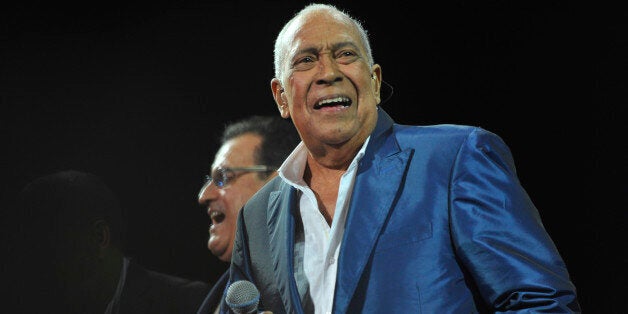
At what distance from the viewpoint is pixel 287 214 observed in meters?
1.87

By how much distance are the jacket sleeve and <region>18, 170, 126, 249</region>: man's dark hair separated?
2097mm

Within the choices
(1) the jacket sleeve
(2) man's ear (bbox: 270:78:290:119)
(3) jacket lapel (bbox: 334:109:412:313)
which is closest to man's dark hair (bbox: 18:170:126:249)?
(2) man's ear (bbox: 270:78:290:119)

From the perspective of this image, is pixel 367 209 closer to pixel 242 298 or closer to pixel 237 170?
pixel 242 298

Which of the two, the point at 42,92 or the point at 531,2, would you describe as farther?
the point at 42,92

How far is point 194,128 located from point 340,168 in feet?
5.07

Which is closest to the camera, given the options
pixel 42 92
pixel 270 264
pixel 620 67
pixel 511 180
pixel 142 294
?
pixel 511 180

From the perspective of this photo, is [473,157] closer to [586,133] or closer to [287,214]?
[287,214]

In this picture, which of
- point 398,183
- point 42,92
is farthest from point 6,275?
point 398,183

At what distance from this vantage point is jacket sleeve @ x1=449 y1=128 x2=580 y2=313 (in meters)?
1.42

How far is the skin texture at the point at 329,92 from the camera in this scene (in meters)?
1.84

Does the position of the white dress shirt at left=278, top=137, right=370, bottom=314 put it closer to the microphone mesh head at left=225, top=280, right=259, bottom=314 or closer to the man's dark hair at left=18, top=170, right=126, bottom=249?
the microphone mesh head at left=225, top=280, right=259, bottom=314

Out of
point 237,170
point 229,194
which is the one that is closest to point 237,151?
point 237,170

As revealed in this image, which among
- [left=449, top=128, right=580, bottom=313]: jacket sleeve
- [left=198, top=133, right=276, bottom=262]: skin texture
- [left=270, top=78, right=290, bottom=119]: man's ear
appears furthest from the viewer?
[left=198, top=133, right=276, bottom=262]: skin texture

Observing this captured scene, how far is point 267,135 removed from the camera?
3225mm
